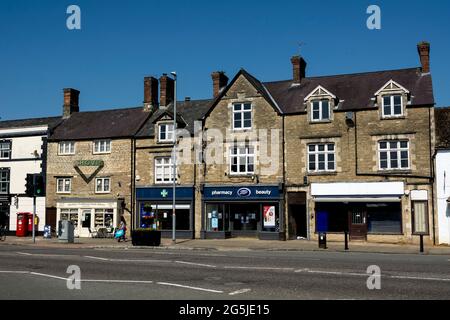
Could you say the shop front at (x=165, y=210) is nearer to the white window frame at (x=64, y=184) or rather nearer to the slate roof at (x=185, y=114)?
the slate roof at (x=185, y=114)

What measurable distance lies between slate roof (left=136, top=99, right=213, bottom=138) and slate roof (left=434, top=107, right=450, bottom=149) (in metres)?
15.7

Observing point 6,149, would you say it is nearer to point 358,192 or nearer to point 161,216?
point 161,216

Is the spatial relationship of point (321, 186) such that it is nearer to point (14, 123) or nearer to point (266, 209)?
point (266, 209)

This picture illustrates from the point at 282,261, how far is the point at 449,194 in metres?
14.9

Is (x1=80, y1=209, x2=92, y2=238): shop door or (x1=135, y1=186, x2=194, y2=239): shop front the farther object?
(x1=80, y1=209, x2=92, y2=238): shop door

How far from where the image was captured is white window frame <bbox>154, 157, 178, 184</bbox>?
120 ft

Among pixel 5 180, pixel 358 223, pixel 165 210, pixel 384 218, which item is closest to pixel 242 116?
pixel 165 210

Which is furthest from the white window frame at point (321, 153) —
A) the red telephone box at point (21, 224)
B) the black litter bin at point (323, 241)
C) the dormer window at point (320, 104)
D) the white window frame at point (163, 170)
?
the red telephone box at point (21, 224)

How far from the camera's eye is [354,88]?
34000mm

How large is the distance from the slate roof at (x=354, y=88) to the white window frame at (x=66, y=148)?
52.8ft

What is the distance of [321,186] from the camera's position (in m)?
32.1

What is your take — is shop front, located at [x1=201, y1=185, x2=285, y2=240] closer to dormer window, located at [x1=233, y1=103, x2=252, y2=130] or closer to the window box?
dormer window, located at [x1=233, y1=103, x2=252, y2=130]

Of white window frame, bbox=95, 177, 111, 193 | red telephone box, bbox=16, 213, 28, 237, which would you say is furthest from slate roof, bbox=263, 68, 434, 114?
red telephone box, bbox=16, 213, 28, 237

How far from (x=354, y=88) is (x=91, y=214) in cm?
2120
